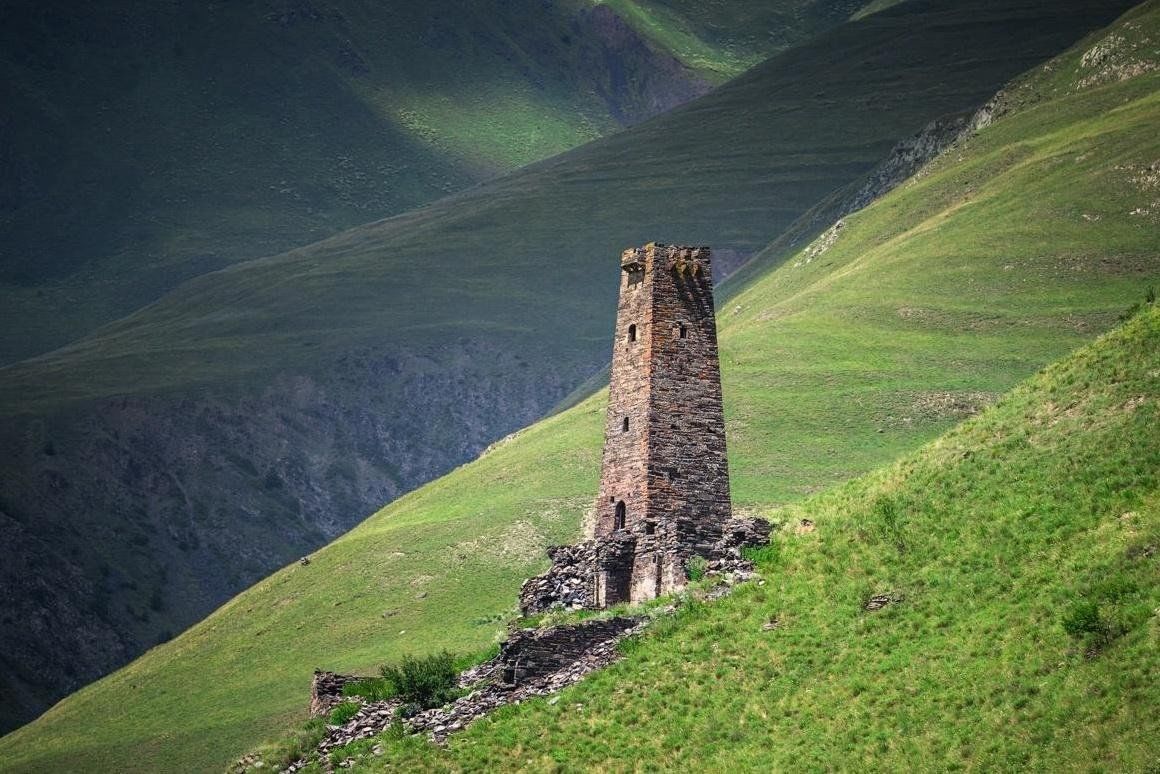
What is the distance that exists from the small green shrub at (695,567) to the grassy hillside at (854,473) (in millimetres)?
2606

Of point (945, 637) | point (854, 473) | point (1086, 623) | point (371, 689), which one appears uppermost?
point (854, 473)

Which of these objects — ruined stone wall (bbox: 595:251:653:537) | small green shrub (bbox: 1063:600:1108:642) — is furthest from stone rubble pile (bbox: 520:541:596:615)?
small green shrub (bbox: 1063:600:1108:642)

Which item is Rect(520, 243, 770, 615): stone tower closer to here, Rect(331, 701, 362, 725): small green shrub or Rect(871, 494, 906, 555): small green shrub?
Rect(871, 494, 906, 555): small green shrub

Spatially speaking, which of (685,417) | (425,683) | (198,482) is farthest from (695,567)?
(198,482)

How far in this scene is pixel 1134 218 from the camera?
113 metres

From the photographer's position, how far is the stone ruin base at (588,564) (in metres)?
45.2

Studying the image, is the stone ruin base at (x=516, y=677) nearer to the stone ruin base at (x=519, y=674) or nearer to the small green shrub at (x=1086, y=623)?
the stone ruin base at (x=519, y=674)

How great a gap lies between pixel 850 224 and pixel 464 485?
55.0m

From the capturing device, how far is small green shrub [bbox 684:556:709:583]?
4450 centimetres

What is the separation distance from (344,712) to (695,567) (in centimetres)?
958

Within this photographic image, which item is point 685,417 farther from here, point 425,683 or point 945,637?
point 945,637

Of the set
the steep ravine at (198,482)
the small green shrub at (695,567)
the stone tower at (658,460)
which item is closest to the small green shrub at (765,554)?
the stone tower at (658,460)

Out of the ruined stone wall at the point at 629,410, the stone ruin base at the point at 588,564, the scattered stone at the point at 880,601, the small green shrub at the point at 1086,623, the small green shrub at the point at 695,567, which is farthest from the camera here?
the ruined stone wall at the point at 629,410

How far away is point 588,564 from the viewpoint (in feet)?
154
